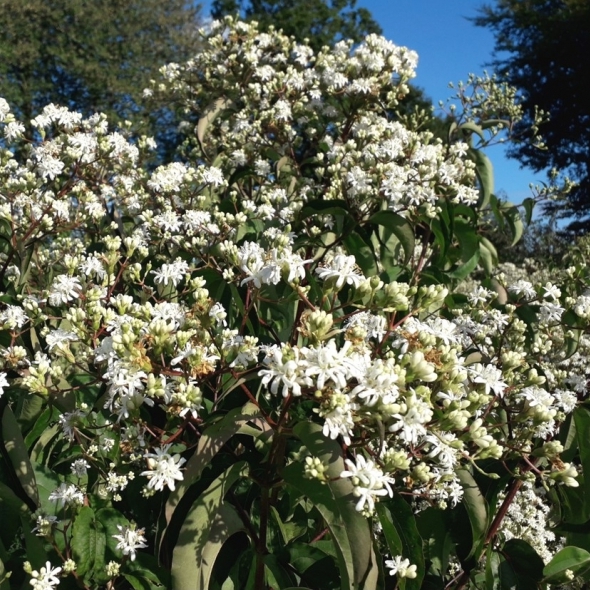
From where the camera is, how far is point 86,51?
68.2 feet

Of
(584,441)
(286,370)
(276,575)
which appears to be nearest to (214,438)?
(286,370)

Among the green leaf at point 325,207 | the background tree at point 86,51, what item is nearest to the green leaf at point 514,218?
the green leaf at point 325,207

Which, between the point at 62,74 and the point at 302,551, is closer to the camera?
the point at 302,551

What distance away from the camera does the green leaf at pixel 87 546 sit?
141 centimetres

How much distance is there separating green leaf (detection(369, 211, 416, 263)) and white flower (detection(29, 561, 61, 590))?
1455 mm

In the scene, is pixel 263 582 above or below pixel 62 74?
below

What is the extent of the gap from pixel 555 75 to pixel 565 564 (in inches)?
938

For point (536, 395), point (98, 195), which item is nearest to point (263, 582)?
point (536, 395)

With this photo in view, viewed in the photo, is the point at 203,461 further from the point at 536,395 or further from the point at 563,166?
the point at 563,166

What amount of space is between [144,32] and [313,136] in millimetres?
21108

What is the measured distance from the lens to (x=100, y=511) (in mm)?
1518

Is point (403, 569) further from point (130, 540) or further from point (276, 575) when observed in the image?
point (130, 540)

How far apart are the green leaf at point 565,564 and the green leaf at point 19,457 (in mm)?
1349

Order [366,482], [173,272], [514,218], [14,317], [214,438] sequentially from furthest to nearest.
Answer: [514,218] < [173,272] < [14,317] < [214,438] < [366,482]
